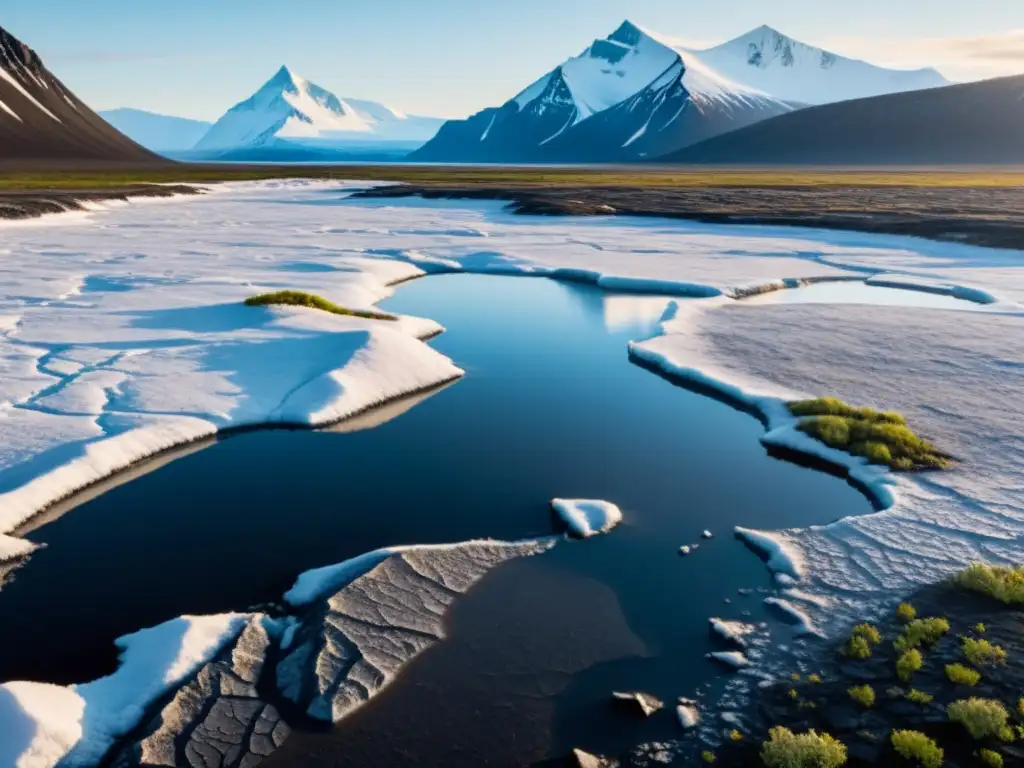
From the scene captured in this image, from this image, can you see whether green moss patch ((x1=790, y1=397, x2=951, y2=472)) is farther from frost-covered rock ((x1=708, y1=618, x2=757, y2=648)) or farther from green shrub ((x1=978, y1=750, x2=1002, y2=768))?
green shrub ((x1=978, y1=750, x2=1002, y2=768))

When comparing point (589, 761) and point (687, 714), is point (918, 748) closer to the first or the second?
point (687, 714)

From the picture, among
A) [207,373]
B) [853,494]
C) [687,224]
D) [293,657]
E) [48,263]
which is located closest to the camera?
[293,657]

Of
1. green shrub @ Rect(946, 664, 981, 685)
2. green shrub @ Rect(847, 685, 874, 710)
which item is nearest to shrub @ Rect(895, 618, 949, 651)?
green shrub @ Rect(946, 664, 981, 685)

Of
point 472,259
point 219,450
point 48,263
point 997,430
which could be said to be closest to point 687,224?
point 472,259

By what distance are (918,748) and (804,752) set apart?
3.89 ft

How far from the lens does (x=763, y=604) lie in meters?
11.0

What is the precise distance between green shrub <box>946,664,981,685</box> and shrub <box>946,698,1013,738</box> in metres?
0.43

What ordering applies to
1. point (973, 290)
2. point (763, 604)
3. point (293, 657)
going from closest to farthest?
point (293, 657) < point (763, 604) < point (973, 290)

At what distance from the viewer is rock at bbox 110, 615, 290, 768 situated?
8305mm

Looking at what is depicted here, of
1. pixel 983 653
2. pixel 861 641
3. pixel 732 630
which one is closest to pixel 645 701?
pixel 732 630

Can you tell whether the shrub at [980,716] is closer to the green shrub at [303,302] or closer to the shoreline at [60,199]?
the green shrub at [303,302]

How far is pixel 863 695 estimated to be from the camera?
29.6 ft

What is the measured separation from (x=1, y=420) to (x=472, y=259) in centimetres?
3023

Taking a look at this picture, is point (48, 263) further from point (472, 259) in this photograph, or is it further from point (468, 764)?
point (468, 764)
